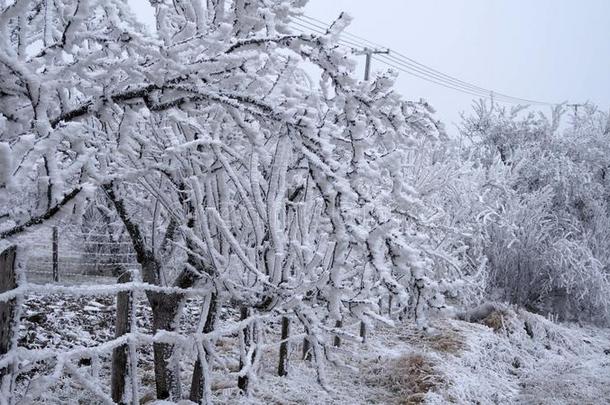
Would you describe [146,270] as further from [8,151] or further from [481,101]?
[481,101]

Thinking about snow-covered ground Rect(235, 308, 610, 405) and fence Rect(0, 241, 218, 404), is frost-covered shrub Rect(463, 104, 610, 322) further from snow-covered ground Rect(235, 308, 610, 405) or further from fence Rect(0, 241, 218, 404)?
fence Rect(0, 241, 218, 404)

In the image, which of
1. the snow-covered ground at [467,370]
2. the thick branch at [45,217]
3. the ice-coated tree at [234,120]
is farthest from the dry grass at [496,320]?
Result: the thick branch at [45,217]

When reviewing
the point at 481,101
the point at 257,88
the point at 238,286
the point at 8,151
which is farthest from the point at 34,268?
the point at 481,101

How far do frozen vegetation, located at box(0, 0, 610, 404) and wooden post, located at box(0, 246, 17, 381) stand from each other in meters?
0.02

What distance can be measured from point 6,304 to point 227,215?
3.94ft

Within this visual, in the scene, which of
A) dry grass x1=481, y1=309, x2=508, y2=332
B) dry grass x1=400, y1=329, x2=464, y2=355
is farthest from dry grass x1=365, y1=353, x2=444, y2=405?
dry grass x1=481, y1=309, x2=508, y2=332

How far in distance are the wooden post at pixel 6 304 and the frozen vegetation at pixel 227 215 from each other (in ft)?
0.05

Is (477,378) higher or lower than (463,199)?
lower

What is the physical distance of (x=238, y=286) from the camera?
2.82 meters

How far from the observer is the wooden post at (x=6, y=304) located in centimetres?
210

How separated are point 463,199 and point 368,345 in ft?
16.2

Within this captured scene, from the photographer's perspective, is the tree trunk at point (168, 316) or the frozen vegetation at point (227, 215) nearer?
the frozen vegetation at point (227, 215)

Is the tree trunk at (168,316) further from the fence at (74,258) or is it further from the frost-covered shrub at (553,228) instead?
the frost-covered shrub at (553,228)

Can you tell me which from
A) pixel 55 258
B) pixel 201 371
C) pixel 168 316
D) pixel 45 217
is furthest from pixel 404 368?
pixel 55 258
